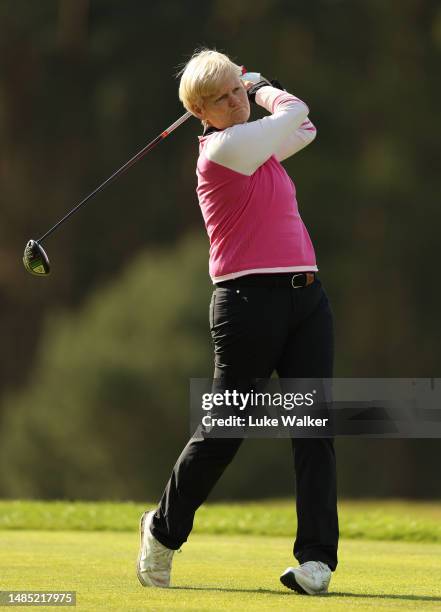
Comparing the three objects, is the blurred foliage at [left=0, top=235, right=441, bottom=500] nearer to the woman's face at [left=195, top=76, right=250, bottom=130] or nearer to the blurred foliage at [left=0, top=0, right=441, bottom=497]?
the blurred foliage at [left=0, top=0, right=441, bottom=497]

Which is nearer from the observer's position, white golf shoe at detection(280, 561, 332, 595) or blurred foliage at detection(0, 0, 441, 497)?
white golf shoe at detection(280, 561, 332, 595)

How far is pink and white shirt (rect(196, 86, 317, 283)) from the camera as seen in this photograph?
2.70m

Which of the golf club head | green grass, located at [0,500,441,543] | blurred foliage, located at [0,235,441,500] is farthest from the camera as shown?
blurred foliage, located at [0,235,441,500]

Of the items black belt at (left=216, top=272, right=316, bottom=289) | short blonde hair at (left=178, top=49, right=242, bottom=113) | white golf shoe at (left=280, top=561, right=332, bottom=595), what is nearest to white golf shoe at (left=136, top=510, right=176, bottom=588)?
white golf shoe at (left=280, top=561, right=332, bottom=595)

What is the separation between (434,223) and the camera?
35.5 ft

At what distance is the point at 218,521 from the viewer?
17.0 feet

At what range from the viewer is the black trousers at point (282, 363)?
275 cm

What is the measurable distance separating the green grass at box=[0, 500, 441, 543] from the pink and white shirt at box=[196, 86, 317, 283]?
2.09m

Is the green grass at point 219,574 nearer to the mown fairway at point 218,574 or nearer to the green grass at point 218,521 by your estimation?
the mown fairway at point 218,574

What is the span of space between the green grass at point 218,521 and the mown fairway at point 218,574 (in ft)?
1.80

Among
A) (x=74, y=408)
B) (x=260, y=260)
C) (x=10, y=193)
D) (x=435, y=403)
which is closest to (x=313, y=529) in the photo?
(x=260, y=260)

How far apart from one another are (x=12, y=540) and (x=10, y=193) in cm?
901

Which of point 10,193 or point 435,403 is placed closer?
point 435,403

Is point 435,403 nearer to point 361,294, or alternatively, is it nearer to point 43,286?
point 361,294
